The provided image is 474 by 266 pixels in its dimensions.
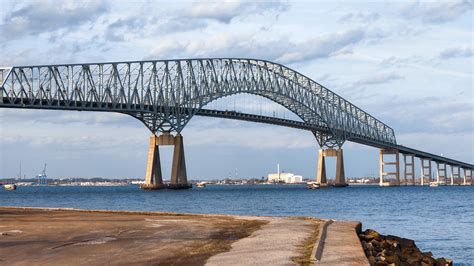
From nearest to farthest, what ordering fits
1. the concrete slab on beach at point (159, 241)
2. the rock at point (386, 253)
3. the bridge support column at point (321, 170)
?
the concrete slab on beach at point (159, 241) < the rock at point (386, 253) < the bridge support column at point (321, 170)

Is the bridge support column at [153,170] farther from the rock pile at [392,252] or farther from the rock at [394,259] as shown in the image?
the rock at [394,259]

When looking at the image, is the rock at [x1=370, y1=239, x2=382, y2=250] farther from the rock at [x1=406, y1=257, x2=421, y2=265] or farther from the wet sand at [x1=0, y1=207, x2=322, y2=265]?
the wet sand at [x1=0, y1=207, x2=322, y2=265]

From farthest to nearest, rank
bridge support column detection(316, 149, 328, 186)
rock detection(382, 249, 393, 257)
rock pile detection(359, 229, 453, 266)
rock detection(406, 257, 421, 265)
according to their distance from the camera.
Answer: bridge support column detection(316, 149, 328, 186) < rock detection(406, 257, 421, 265) < rock detection(382, 249, 393, 257) < rock pile detection(359, 229, 453, 266)

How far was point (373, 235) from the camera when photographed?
86.7 ft

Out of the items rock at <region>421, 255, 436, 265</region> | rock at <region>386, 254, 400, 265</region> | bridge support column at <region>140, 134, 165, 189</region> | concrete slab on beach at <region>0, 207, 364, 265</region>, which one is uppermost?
bridge support column at <region>140, 134, 165, 189</region>

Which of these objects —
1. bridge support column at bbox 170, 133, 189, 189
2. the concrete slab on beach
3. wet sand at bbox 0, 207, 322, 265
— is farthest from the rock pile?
bridge support column at bbox 170, 133, 189, 189

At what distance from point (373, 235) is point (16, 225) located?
470 inches

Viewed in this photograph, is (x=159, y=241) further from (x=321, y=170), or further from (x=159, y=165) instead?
(x=321, y=170)

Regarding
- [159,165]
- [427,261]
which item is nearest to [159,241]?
[427,261]

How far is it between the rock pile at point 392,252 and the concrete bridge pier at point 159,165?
108793mm

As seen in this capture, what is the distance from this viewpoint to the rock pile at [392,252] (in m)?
21.3

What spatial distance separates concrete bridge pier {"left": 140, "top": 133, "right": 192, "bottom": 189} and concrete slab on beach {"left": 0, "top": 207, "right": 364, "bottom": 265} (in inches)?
4079

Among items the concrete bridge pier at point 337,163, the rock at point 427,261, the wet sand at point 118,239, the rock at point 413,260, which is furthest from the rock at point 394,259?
the concrete bridge pier at point 337,163

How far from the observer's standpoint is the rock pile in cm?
2126
